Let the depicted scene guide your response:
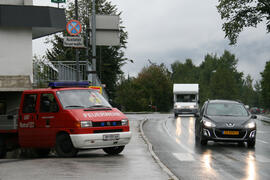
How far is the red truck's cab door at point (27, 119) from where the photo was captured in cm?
1504

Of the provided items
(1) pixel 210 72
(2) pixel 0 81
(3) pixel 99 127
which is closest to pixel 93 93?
(3) pixel 99 127

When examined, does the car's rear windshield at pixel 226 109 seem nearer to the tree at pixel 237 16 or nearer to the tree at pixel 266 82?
the tree at pixel 237 16

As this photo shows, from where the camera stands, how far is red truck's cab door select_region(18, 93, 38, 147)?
49.3ft

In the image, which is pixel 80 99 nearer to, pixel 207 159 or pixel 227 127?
pixel 207 159

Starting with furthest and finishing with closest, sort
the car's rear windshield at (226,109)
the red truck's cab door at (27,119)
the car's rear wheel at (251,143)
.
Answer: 1. the car's rear windshield at (226,109)
2. the car's rear wheel at (251,143)
3. the red truck's cab door at (27,119)

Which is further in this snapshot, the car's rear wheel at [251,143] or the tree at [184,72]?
the tree at [184,72]

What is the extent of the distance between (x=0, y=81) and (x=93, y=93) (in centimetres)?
831

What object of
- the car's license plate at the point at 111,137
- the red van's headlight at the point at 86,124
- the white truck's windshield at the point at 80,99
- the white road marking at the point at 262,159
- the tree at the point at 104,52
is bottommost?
the white road marking at the point at 262,159

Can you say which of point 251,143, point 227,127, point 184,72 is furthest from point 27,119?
point 184,72

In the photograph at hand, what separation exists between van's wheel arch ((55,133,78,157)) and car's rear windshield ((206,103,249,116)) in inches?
274

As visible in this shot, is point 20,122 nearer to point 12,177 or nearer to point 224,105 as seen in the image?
point 12,177

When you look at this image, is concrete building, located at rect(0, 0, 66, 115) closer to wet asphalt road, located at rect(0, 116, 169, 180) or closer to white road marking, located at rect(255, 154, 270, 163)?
wet asphalt road, located at rect(0, 116, 169, 180)

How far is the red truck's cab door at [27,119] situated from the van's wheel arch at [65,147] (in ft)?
3.98

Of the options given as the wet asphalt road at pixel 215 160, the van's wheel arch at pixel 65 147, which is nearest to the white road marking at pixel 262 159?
the wet asphalt road at pixel 215 160
